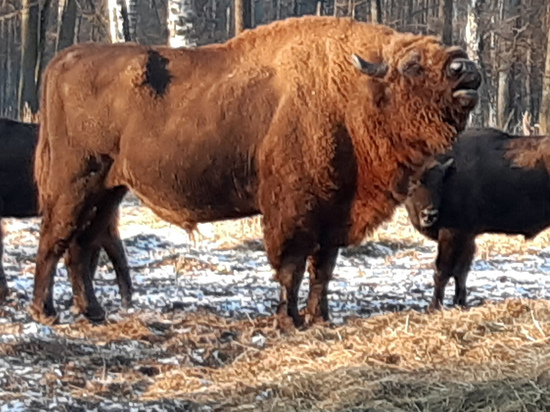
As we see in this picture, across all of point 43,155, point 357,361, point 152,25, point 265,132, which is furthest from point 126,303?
point 152,25

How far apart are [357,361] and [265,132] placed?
6.24 feet

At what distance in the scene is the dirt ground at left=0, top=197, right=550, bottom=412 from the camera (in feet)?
17.8

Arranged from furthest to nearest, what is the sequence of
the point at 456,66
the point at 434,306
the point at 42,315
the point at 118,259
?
Answer: the point at 434,306, the point at 118,259, the point at 42,315, the point at 456,66

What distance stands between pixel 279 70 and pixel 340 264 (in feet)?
13.3

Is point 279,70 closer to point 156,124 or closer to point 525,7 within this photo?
point 156,124

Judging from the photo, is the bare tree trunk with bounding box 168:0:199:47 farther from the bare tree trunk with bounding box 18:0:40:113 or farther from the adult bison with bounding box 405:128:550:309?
the bare tree trunk with bounding box 18:0:40:113

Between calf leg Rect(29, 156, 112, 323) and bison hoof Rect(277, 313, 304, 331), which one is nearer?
bison hoof Rect(277, 313, 304, 331)

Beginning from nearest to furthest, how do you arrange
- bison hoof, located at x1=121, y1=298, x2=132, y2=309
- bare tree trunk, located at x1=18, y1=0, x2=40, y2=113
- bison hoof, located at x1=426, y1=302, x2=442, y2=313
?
bison hoof, located at x1=121, y1=298, x2=132, y2=309
bison hoof, located at x1=426, y1=302, x2=442, y2=313
bare tree trunk, located at x1=18, y1=0, x2=40, y2=113

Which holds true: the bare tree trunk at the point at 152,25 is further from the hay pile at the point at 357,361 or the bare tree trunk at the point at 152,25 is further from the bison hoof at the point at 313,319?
the hay pile at the point at 357,361

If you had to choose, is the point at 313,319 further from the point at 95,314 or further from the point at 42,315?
the point at 42,315

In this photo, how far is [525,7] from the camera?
36500 mm

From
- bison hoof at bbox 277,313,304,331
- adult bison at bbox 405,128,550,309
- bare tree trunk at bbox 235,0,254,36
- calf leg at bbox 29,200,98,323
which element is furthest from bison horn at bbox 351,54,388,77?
bare tree trunk at bbox 235,0,254,36

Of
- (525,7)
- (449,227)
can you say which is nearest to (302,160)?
(449,227)

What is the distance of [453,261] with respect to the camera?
9164mm
